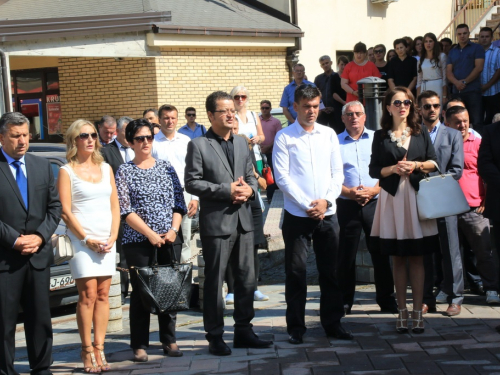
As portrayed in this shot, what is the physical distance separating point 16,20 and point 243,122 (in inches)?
312

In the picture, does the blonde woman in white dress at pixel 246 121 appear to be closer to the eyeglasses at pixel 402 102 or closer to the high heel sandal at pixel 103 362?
the eyeglasses at pixel 402 102

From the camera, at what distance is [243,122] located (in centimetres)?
892

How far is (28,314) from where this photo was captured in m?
5.91

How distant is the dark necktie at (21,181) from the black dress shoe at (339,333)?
2872mm

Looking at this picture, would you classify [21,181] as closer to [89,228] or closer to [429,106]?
[89,228]

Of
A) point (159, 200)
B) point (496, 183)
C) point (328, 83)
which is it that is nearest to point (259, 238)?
point (159, 200)

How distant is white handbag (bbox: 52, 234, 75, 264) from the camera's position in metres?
6.04

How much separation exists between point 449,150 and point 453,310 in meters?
1.57

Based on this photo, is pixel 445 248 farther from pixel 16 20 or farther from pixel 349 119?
pixel 16 20

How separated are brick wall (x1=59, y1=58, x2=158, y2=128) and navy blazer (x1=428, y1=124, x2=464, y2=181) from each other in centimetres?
1087

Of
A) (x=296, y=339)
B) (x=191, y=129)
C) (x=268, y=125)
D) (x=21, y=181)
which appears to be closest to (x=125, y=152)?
(x=21, y=181)

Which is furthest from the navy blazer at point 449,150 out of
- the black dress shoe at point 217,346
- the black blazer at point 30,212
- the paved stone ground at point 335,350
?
the black blazer at point 30,212

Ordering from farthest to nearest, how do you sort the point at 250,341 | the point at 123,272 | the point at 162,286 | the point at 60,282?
the point at 123,272 → the point at 60,282 → the point at 250,341 → the point at 162,286

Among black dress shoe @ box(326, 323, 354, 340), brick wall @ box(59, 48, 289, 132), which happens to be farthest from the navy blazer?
brick wall @ box(59, 48, 289, 132)
